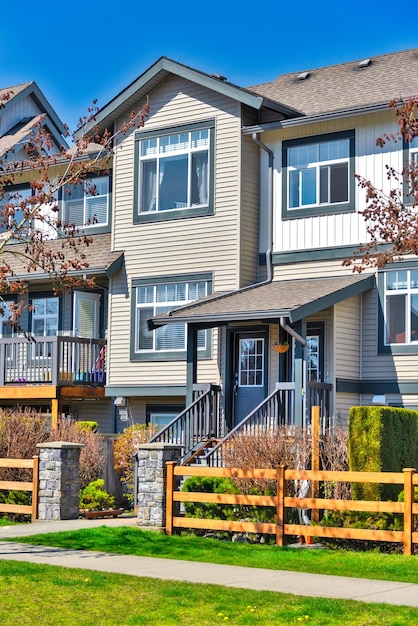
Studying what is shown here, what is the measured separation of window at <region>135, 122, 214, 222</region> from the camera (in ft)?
74.5

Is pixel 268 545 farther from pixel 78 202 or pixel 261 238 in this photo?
pixel 78 202

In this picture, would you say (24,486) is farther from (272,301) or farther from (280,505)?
(272,301)

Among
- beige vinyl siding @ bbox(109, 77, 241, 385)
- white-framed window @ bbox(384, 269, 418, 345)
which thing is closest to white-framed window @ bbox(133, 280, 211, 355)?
beige vinyl siding @ bbox(109, 77, 241, 385)

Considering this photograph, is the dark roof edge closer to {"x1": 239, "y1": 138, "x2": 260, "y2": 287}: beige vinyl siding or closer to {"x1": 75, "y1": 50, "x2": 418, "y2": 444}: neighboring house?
{"x1": 75, "y1": 50, "x2": 418, "y2": 444}: neighboring house

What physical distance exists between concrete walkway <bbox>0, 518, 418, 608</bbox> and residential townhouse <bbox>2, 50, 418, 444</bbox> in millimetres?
6162

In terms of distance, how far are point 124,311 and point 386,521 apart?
34.9 feet

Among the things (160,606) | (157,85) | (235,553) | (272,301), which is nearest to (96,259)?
(157,85)

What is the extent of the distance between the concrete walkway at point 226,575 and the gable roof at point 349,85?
36.8 feet

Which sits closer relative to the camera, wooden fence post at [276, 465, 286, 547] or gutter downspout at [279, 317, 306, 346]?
wooden fence post at [276, 465, 286, 547]

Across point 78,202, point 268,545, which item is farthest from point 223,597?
point 78,202

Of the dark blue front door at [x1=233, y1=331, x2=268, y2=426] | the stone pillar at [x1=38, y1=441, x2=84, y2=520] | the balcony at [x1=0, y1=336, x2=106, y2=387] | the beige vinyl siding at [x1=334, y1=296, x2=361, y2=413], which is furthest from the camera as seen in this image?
the balcony at [x1=0, y1=336, x2=106, y2=387]

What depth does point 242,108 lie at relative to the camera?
2238 centimetres

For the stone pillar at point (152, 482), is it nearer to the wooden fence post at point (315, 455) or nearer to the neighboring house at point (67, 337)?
the wooden fence post at point (315, 455)

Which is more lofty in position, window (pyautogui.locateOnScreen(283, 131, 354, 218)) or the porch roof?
Result: window (pyautogui.locateOnScreen(283, 131, 354, 218))
